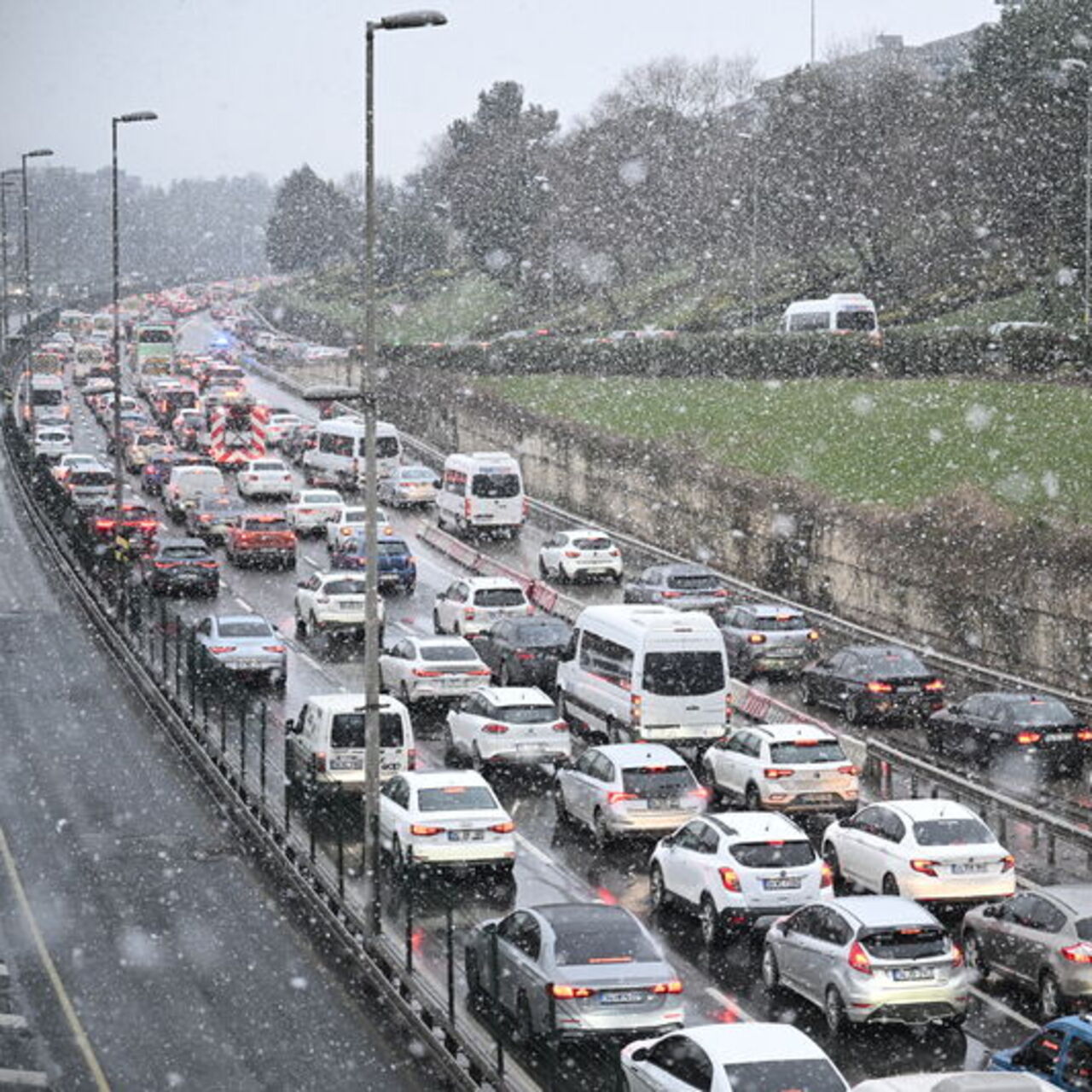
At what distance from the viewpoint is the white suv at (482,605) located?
42.3m

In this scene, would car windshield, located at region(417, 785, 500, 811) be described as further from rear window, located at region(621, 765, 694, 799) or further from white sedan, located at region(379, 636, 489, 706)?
white sedan, located at region(379, 636, 489, 706)

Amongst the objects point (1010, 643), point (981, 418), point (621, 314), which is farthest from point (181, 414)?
point (1010, 643)

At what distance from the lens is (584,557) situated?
4988cm

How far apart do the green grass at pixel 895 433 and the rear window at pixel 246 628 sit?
53.7 feet

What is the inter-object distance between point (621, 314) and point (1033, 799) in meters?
76.5

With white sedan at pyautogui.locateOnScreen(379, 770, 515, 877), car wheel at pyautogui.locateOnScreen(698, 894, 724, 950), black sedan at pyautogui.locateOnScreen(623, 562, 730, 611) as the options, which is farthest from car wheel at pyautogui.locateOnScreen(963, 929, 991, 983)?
black sedan at pyautogui.locateOnScreen(623, 562, 730, 611)

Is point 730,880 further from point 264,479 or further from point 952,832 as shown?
point 264,479

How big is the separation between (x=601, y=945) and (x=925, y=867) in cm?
633

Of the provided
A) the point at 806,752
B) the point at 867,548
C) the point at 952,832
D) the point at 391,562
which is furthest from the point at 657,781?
the point at 391,562

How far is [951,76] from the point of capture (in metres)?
85.6

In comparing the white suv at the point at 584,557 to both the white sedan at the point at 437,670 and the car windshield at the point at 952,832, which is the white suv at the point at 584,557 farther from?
the car windshield at the point at 952,832

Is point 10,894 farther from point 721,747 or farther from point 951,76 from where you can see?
point 951,76

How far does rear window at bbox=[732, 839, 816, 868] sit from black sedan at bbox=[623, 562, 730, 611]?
20.5 m

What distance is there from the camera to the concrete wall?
38.2 metres
